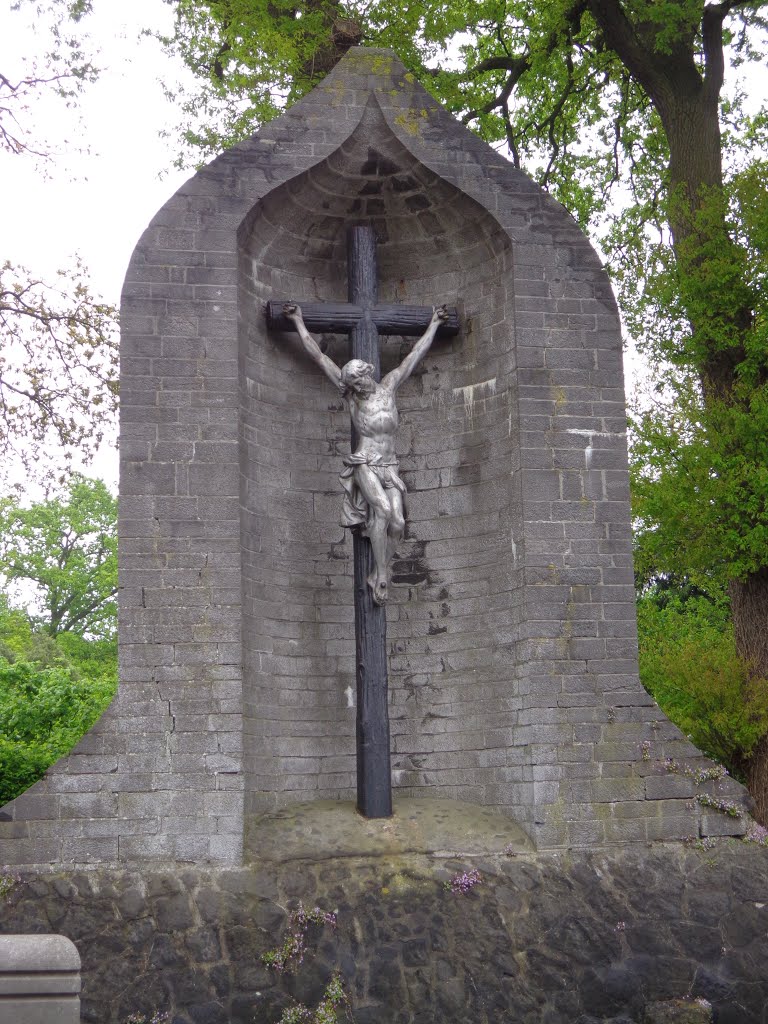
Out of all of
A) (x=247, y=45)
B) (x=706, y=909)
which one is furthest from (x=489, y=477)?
(x=247, y=45)

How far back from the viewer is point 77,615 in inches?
1254

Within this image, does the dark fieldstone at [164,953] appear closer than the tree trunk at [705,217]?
Yes

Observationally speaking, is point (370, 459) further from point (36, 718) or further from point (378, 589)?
point (36, 718)

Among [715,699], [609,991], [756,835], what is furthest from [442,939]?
[715,699]

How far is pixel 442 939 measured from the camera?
9.12m

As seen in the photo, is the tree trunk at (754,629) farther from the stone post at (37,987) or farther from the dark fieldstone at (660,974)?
the stone post at (37,987)

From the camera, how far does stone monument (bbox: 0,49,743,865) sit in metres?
9.40

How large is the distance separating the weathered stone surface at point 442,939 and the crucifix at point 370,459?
0.89 metres

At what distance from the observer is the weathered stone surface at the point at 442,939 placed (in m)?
8.80

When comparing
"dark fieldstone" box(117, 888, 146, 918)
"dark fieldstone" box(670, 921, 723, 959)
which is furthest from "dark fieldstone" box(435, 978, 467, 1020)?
"dark fieldstone" box(117, 888, 146, 918)

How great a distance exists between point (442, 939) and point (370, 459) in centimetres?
341

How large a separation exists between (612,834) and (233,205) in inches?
212

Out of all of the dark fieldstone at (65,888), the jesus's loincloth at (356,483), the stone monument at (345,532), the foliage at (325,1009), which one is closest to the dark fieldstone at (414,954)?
the foliage at (325,1009)

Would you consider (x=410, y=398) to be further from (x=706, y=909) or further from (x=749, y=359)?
(x=706, y=909)
